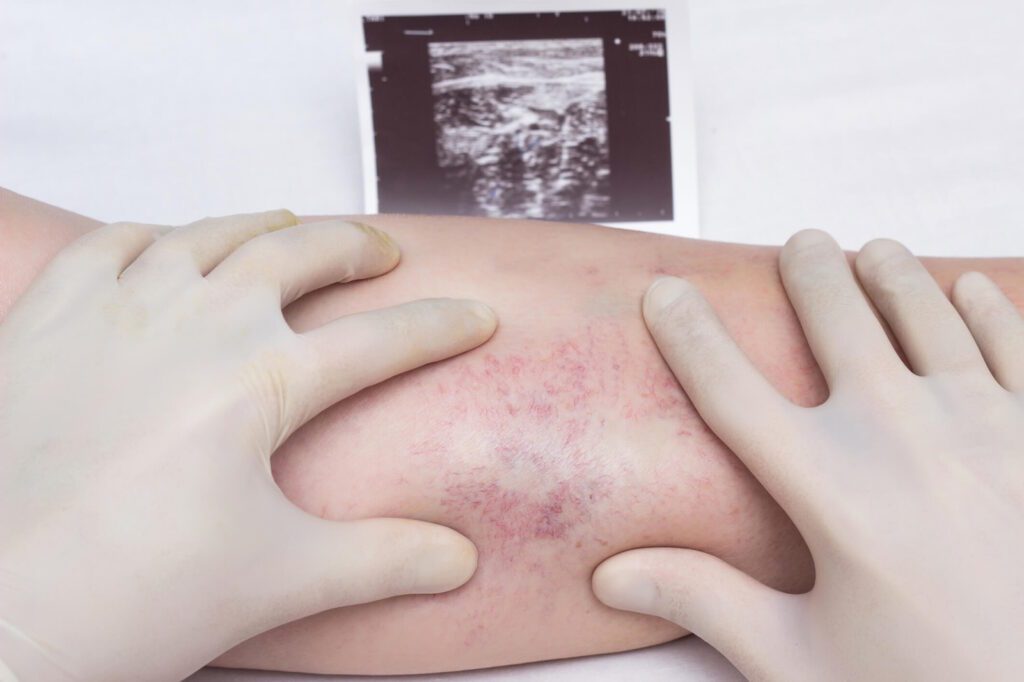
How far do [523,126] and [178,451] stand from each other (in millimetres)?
1241

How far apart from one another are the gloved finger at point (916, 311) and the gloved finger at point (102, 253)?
3.06 ft

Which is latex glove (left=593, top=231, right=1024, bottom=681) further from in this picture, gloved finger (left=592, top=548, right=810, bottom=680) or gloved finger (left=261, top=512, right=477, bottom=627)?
gloved finger (left=261, top=512, right=477, bottom=627)

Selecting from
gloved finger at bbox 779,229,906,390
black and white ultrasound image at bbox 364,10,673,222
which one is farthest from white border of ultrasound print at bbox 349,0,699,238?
gloved finger at bbox 779,229,906,390

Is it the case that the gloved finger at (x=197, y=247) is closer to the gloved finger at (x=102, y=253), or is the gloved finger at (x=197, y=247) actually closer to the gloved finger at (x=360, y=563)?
the gloved finger at (x=102, y=253)

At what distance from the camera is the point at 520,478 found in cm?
101

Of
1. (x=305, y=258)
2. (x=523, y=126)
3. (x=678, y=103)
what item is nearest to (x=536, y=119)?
(x=523, y=126)

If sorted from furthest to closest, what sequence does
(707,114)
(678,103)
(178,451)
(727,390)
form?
(707,114) → (678,103) → (727,390) → (178,451)

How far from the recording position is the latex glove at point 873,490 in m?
0.86

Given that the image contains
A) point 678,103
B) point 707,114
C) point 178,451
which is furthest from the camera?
point 707,114

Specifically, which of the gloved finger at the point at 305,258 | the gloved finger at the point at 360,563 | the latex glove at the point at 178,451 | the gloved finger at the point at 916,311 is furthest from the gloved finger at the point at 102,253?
the gloved finger at the point at 916,311

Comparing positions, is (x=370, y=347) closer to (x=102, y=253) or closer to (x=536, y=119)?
(x=102, y=253)

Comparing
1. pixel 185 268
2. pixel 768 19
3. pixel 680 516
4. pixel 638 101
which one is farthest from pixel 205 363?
pixel 768 19

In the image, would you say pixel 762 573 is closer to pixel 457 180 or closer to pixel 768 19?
pixel 457 180

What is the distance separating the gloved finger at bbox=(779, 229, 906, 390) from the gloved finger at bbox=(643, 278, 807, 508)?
9cm
